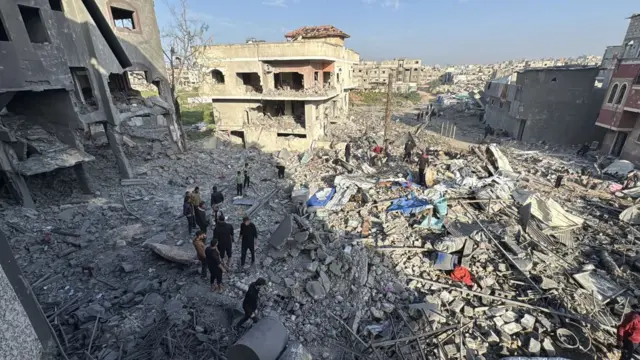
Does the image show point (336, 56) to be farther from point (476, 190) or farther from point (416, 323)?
point (416, 323)

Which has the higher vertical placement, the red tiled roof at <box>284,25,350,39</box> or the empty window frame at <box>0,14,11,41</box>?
the red tiled roof at <box>284,25,350,39</box>

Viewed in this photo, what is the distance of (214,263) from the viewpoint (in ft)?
21.3

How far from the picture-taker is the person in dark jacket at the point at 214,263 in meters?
6.38

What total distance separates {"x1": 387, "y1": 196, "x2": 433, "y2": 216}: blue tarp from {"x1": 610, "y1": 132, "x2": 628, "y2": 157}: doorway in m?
17.0

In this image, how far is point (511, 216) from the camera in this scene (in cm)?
1040

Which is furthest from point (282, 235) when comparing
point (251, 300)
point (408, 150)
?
point (408, 150)

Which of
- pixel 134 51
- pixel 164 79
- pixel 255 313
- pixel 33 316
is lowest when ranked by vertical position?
pixel 255 313

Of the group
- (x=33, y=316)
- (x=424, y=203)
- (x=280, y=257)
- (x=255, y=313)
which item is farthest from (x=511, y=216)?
(x=33, y=316)

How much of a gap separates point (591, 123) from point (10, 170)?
3244 cm

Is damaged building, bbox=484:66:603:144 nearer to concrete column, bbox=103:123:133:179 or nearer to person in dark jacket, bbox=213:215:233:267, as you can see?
person in dark jacket, bbox=213:215:233:267

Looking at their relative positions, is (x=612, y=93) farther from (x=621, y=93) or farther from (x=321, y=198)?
(x=321, y=198)

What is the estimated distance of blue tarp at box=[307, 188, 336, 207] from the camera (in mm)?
11367

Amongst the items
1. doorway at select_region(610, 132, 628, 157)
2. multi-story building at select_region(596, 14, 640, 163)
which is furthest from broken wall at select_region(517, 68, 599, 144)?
doorway at select_region(610, 132, 628, 157)

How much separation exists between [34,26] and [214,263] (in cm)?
1082
